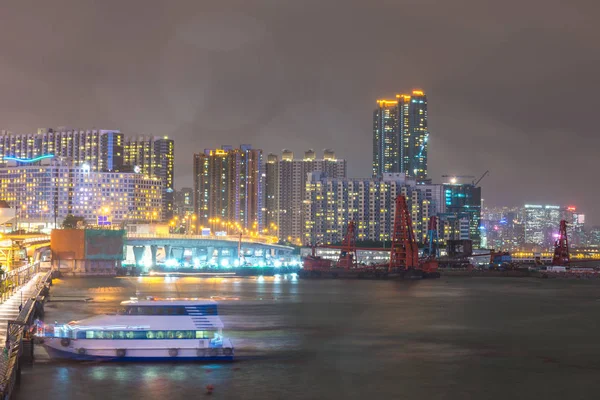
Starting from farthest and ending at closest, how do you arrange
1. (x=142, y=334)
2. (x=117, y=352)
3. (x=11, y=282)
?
(x=11, y=282) → (x=117, y=352) → (x=142, y=334)

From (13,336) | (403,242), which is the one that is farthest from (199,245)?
(13,336)

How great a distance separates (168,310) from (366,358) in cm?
1048

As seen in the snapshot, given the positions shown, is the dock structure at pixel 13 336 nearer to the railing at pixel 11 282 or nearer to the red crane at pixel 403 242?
the railing at pixel 11 282

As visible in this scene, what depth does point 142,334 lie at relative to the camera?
32.8 metres

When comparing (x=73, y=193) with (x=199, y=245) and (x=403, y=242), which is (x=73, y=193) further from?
(x=403, y=242)

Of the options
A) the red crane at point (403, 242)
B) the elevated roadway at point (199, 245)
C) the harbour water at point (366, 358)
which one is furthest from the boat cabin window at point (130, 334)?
the elevated roadway at point (199, 245)

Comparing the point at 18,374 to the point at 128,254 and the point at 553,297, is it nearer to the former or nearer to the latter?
the point at 553,297

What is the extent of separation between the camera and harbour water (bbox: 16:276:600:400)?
3077 centimetres

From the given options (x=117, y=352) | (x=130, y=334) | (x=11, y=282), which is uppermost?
(x=11, y=282)

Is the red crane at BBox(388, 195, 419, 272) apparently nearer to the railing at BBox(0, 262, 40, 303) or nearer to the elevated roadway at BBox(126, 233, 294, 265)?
the elevated roadway at BBox(126, 233, 294, 265)

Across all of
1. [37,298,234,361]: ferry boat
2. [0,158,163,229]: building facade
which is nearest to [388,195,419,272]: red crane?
[0,158,163,229]: building facade

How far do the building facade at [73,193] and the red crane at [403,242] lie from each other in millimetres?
76065

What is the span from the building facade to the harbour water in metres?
117

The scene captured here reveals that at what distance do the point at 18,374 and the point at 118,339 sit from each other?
13.8ft
